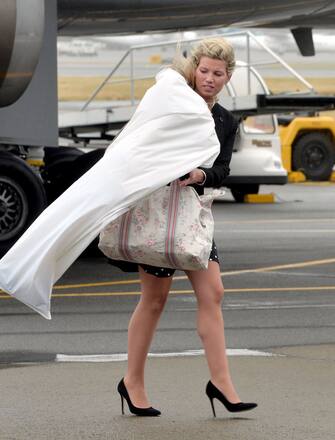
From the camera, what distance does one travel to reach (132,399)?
704cm

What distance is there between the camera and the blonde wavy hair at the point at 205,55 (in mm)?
6840

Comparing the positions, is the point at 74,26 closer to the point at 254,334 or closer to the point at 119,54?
the point at 254,334

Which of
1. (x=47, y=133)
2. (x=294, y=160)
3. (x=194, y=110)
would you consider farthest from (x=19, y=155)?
(x=294, y=160)

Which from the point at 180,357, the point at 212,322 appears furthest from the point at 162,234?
the point at 180,357

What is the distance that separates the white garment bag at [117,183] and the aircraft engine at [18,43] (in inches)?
205

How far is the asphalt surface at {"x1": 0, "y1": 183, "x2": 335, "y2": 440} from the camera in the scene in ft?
22.5

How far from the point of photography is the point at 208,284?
22.5ft

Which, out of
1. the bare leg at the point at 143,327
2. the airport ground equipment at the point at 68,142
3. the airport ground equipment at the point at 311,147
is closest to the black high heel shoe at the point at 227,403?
the bare leg at the point at 143,327

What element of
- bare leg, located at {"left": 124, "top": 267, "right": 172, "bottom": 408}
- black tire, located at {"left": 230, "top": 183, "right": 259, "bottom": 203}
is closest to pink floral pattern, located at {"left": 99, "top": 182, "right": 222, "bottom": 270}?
bare leg, located at {"left": 124, "top": 267, "right": 172, "bottom": 408}

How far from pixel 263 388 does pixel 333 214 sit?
46.0ft

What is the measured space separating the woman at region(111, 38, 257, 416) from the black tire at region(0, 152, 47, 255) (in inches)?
288

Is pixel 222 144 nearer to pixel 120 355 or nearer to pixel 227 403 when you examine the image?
pixel 227 403

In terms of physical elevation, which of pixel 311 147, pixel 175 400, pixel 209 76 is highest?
pixel 209 76

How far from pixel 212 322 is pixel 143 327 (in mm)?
354
